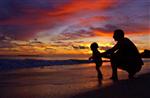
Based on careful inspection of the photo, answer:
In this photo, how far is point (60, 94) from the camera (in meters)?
6.05

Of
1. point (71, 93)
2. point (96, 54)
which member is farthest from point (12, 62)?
point (71, 93)

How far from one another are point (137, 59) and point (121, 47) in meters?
0.53

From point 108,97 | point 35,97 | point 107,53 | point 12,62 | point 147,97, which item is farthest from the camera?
point 12,62

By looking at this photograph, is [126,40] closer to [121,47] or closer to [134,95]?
[121,47]

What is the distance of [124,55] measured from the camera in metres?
8.60

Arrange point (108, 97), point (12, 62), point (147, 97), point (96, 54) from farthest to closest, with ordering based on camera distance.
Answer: point (12, 62) → point (96, 54) → point (108, 97) → point (147, 97)

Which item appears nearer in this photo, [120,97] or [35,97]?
[120,97]

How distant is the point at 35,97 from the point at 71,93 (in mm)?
666

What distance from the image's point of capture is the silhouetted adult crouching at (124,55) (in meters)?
8.39

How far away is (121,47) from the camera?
27.7 feet

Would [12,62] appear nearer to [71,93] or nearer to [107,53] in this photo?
[107,53]

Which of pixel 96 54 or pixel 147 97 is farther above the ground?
pixel 96 54

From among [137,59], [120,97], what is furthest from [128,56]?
[120,97]

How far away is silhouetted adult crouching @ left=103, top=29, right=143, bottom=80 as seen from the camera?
8.39 meters
